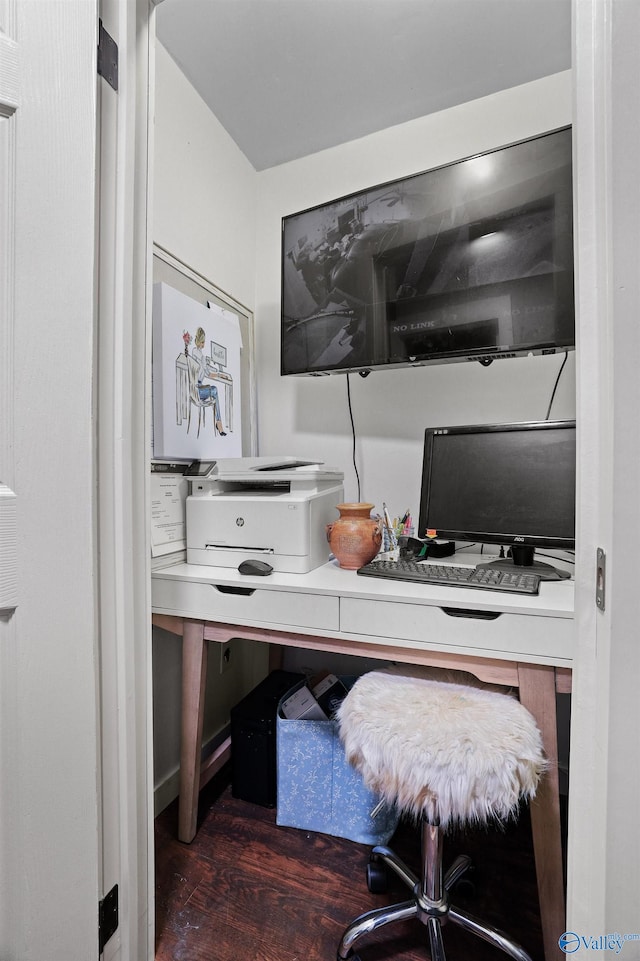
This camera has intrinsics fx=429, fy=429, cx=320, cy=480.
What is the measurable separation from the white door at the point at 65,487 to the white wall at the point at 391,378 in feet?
3.74

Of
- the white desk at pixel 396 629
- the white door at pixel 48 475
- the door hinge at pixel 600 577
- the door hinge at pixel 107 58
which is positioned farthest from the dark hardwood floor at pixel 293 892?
the door hinge at pixel 107 58

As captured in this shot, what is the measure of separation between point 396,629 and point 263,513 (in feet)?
1.68

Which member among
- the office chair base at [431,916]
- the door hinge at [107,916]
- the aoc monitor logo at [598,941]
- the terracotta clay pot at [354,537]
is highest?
the terracotta clay pot at [354,537]

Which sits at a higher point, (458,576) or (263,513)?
(263,513)

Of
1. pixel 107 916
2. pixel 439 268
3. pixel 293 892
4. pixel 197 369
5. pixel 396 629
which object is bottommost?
pixel 293 892

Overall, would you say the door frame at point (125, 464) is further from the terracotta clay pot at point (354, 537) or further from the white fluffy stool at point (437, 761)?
the terracotta clay pot at point (354, 537)

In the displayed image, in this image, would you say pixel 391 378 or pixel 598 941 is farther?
pixel 391 378

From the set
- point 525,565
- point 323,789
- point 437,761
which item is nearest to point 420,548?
point 525,565

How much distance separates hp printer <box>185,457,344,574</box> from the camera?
1.27 metres

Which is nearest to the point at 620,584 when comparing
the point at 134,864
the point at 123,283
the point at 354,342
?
the point at 123,283

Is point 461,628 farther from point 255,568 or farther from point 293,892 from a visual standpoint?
point 293,892

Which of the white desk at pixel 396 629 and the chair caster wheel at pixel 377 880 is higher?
the white desk at pixel 396 629

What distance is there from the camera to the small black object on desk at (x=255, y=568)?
47.5 inches

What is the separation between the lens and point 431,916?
96cm
